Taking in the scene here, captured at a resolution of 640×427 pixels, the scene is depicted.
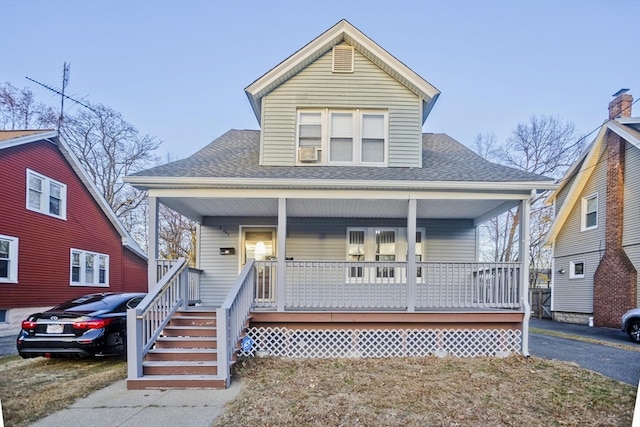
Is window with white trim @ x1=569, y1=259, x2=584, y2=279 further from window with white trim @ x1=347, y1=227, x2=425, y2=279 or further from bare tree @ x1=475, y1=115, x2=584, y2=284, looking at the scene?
window with white trim @ x1=347, y1=227, x2=425, y2=279

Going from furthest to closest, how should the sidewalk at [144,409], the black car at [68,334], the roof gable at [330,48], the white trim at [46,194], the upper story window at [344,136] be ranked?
the white trim at [46,194], the upper story window at [344,136], the roof gable at [330,48], the black car at [68,334], the sidewalk at [144,409]

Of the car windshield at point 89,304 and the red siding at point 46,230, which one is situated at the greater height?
the red siding at point 46,230

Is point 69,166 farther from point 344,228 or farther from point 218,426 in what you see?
point 218,426

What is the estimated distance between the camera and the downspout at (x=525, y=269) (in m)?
7.77

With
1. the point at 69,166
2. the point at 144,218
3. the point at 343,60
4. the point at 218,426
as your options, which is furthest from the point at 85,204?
the point at 218,426

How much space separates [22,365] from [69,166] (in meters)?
8.38

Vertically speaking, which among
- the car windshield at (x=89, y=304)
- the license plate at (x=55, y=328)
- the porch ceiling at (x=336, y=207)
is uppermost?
the porch ceiling at (x=336, y=207)

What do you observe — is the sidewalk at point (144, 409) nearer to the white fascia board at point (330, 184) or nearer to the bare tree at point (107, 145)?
the white fascia board at point (330, 184)

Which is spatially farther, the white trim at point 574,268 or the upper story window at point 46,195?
the white trim at point 574,268

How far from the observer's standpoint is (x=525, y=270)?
789 centimetres

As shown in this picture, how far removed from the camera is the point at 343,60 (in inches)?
374

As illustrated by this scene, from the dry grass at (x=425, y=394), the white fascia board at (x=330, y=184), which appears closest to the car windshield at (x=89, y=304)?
the white fascia board at (x=330, y=184)

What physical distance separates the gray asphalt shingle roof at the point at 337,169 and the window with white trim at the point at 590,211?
10.6ft

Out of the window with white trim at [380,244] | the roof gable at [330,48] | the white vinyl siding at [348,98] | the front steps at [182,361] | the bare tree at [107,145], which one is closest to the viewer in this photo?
the front steps at [182,361]
